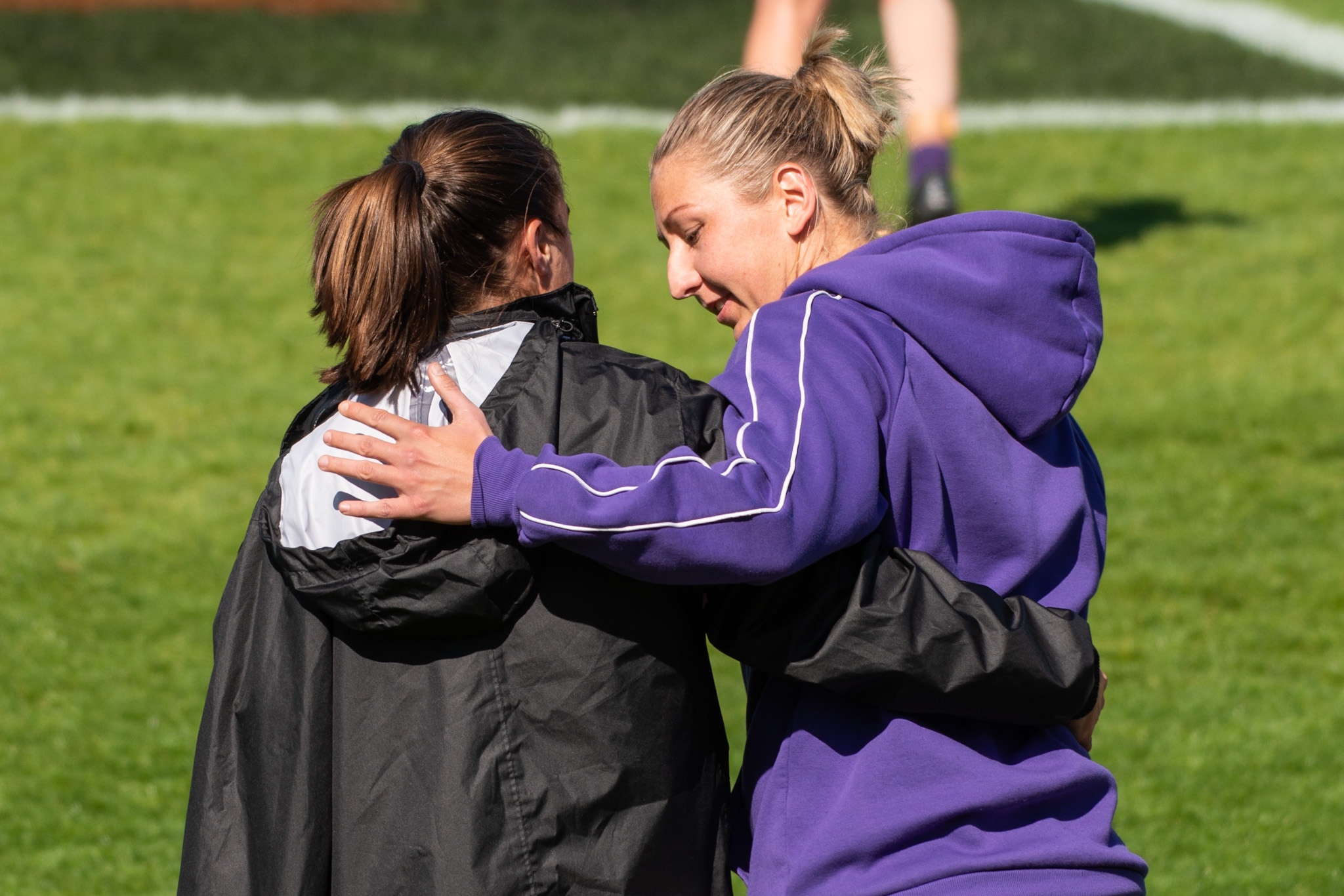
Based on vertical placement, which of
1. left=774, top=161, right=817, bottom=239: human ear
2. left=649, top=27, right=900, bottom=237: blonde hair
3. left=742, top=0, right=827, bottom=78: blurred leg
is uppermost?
left=742, top=0, right=827, bottom=78: blurred leg

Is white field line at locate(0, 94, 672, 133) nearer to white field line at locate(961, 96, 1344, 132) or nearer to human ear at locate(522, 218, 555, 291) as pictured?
white field line at locate(961, 96, 1344, 132)

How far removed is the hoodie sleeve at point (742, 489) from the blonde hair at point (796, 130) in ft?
1.33

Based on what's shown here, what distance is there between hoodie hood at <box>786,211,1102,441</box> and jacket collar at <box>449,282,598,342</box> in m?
0.31

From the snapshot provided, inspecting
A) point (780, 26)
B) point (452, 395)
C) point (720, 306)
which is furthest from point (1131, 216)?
point (452, 395)

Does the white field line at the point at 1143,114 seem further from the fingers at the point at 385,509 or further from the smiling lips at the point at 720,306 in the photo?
the fingers at the point at 385,509

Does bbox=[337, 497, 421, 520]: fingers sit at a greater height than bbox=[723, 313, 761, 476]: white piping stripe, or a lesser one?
lesser

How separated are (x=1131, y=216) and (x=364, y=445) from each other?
8357mm

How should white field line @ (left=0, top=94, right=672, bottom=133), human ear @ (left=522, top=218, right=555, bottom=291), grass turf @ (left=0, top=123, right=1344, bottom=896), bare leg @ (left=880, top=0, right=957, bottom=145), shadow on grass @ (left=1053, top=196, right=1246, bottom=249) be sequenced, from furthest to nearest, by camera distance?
white field line @ (left=0, top=94, right=672, bottom=133) < shadow on grass @ (left=1053, top=196, right=1246, bottom=249) < bare leg @ (left=880, top=0, right=957, bottom=145) < grass turf @ (left=0, top=123, right=1344, bottom=896) < human ear @ (left=522, top=218, right=555, bottom=291)

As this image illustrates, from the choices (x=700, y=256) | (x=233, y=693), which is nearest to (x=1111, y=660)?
(x=700, y=256)

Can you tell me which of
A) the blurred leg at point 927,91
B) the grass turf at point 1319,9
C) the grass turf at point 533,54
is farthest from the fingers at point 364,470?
the grass turf at point 1319,9

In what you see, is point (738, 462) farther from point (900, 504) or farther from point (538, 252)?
point (538, 252)

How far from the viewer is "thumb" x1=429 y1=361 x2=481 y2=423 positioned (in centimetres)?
191

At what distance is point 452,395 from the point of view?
1.92m

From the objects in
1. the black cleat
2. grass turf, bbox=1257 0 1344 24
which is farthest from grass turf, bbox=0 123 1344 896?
grass turf, bbox=1257 0 1344 24
